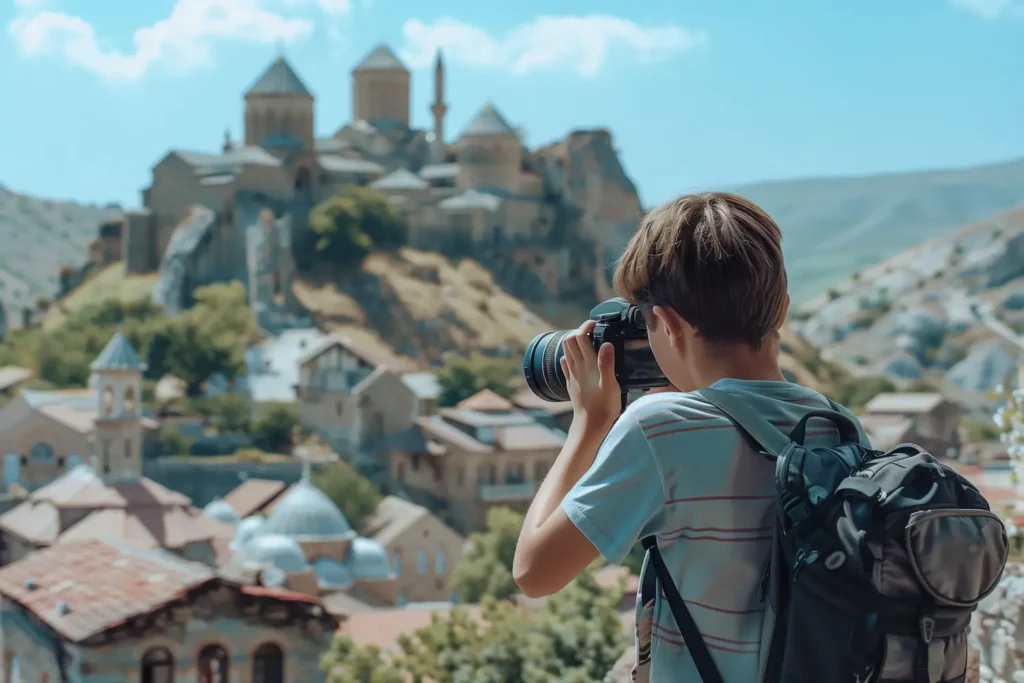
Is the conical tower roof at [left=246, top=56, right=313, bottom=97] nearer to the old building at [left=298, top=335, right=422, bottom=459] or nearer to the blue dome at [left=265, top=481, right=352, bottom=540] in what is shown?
the old building at [left=298, top=335, right=422, bottom=459]

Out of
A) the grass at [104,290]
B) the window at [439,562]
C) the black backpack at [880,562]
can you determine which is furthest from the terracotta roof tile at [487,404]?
the black backpack at [880,562]

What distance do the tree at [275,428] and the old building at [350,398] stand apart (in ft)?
3.71

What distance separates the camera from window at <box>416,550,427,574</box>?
43.8m

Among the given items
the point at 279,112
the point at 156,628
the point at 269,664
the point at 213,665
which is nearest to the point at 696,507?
the point at 156,628

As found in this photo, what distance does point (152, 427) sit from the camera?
50.1m

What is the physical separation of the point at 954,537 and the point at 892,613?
0.16 meters

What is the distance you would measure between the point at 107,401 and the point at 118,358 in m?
2.16

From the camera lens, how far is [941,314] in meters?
115

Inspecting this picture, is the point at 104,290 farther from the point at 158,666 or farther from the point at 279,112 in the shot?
the point at 158,666

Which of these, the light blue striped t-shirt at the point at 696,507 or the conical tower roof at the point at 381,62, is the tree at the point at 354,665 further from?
the conical tower roof at the point at 381,62

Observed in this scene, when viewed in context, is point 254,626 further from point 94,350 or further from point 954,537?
point 94,350

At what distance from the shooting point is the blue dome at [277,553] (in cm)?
3061

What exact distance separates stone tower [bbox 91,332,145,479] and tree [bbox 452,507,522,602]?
359 inches

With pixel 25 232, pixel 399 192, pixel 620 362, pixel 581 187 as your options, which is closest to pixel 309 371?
pixel 399 192
